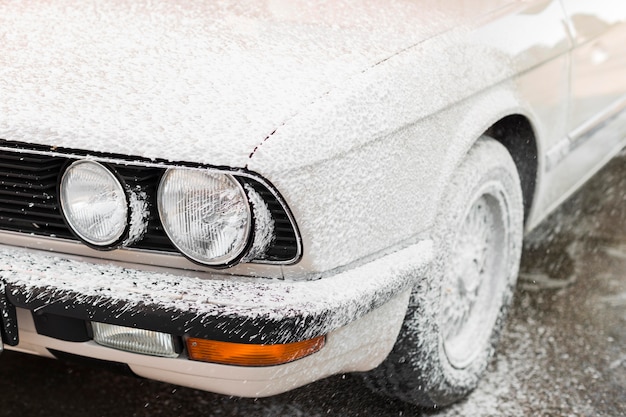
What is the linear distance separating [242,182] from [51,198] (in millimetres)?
469

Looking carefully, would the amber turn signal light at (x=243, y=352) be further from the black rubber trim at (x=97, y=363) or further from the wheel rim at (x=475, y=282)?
the wheel rim at (x=475, y=282)

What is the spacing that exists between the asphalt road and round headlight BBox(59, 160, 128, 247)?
2.81 feet

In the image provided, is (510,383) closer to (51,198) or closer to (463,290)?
(463,290)

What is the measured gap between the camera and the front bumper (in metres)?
1.62

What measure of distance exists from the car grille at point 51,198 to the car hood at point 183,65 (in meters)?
0.06

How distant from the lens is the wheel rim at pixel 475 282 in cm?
A: 229

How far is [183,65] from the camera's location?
182 centimetres

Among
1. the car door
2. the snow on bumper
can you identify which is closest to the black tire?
the snow on bumper

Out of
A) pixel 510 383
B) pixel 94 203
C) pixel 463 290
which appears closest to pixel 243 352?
pixel 94 203

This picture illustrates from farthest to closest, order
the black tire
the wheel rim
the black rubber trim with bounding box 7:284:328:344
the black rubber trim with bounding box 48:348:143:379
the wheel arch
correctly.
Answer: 1. the wheel arch
2. the wheel rim
3. the black tire
4. the black rubber trim with bounding box 48:348:143:379
5. the black rubber trim with bounding box 7:284:328:344

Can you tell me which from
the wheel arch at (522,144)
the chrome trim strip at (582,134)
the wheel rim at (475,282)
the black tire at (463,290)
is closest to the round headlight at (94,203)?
the black tire at (463,290)

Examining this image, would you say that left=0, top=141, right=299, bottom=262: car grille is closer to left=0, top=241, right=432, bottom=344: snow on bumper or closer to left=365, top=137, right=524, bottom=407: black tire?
left=0, top=241, right=432, bottom=344: snow on bumper

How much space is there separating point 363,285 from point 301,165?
1.05 feet

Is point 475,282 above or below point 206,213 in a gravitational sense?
below
